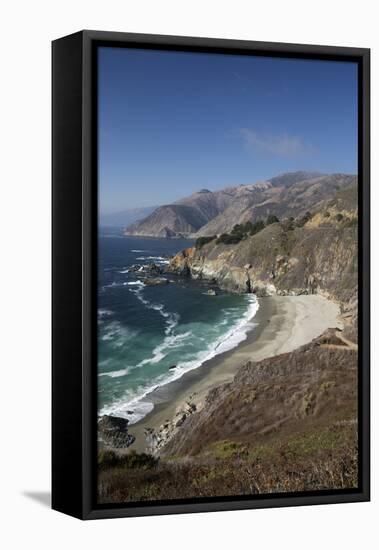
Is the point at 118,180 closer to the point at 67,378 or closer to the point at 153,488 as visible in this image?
the point at 67,378

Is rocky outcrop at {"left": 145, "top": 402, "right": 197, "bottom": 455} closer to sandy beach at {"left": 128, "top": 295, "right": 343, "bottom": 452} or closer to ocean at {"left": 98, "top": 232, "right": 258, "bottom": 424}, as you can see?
sandy beach at {"left": 128, "top": 295, "right": 343, "bottom": 452}

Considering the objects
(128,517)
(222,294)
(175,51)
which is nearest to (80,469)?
(128,517)

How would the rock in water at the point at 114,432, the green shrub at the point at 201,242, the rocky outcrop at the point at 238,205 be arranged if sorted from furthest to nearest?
the green shrub at the point at 201,242, the rocky outcrop at the point at 238,205, the rock in water at the point at 114,432

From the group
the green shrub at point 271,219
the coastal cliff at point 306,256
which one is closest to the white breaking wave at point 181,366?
the coastal cliff at point 306,256

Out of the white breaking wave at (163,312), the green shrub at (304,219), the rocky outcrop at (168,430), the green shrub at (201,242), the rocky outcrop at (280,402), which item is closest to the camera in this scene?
the rocky outcrop at (168,430)

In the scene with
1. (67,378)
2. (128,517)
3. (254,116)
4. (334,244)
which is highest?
(254,116)

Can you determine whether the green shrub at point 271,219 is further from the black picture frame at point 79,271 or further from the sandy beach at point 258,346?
the black picture frame at point 79,271

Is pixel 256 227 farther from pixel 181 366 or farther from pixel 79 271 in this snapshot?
pixel 79 271
